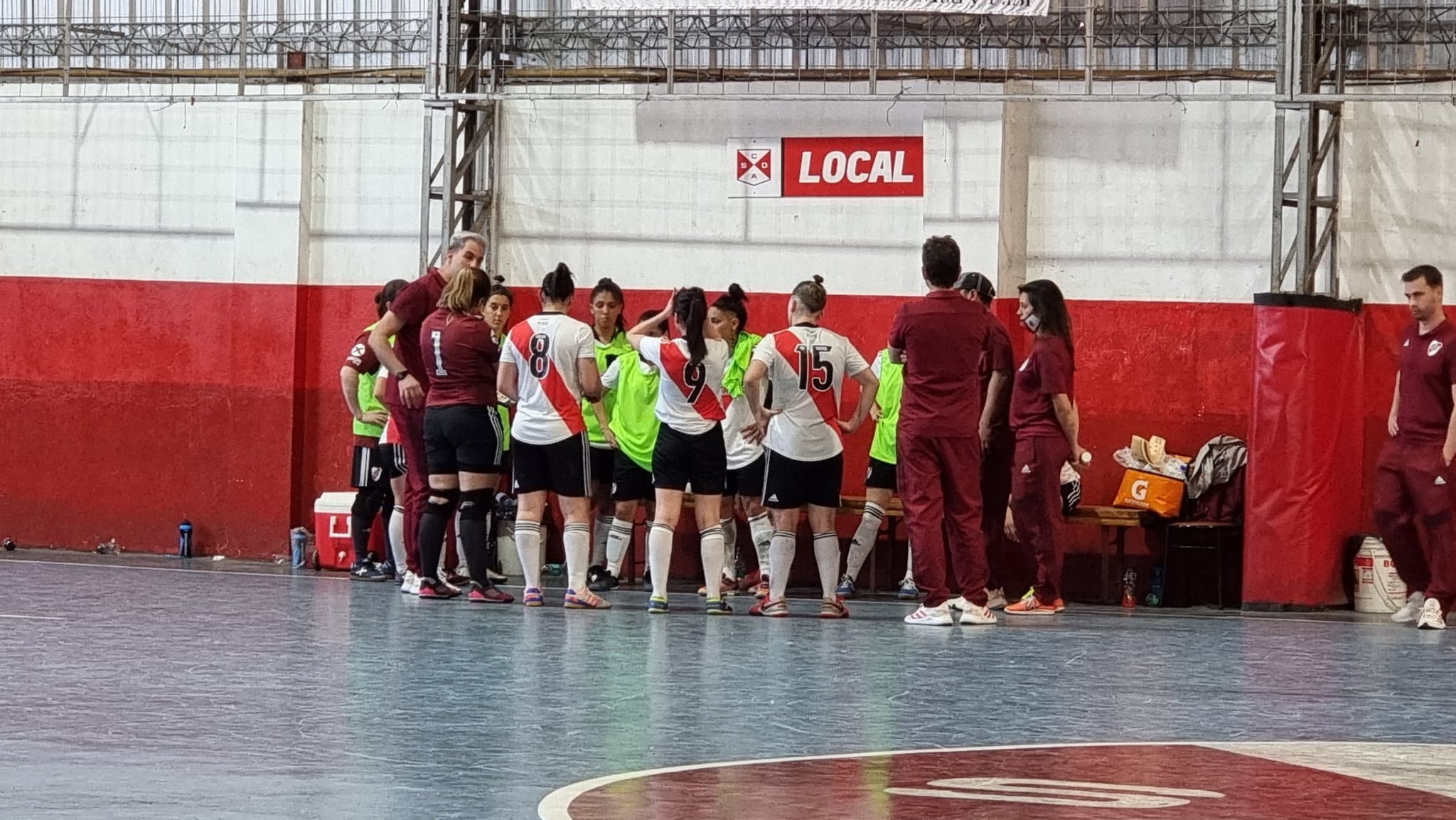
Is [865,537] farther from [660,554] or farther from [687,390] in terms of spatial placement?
[687,390]

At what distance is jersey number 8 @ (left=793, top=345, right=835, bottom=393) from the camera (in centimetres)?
1166

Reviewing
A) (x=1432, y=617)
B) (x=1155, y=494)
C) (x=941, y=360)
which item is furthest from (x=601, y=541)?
(x=1432, y=617)

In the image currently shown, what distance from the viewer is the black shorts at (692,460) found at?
11.4 metres

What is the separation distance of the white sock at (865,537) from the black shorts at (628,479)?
1342 mm

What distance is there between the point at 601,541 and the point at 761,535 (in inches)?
53.9

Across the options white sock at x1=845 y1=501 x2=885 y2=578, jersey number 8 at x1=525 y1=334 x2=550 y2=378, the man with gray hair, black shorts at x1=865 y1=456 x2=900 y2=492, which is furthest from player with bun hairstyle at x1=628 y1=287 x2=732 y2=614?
black shorts at x1=865 y1=456 x2=900 y2=492

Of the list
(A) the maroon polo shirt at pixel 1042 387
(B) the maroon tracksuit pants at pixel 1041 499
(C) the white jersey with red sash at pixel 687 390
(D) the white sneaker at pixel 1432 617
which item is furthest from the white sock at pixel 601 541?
(D) the white sneaker at pixel 1432 617

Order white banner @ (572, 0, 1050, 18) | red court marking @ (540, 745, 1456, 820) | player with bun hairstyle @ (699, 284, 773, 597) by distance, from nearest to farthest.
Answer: red court marking @ (540, 745, 1456, 820)
player with bun hairstyle @ (699, 284, 773, 597)
white banner @ (572, 0, 1050, 18)

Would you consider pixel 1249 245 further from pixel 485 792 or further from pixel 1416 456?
pixel 485 792

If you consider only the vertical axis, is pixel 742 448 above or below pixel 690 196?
below

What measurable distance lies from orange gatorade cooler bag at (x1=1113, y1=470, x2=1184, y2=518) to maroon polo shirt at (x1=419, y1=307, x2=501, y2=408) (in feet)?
14.0

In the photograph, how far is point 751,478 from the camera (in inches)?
502

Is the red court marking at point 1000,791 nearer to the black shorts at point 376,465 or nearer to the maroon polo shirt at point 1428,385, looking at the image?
the maroon polo shirt at point 1428,385

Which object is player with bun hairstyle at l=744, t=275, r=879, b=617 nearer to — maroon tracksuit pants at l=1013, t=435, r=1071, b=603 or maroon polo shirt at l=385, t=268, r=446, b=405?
maroon tracksuit pants at l=1013, t=435, r=1071, b=603
